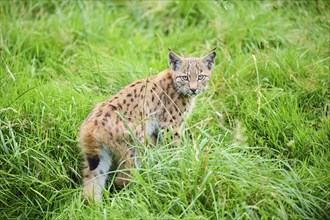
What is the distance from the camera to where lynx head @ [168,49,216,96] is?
689 centimetres


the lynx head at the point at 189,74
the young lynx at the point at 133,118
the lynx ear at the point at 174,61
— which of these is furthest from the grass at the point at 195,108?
the lynx ear at the point at 174,61

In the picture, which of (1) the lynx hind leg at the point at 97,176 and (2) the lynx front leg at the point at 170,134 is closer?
(1) the lynx hind leg at the point at 97,176

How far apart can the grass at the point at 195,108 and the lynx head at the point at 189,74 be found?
444 mm

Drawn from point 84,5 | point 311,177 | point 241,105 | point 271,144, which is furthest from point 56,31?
point 311,177

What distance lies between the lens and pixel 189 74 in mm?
6922

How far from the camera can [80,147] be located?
6188mm

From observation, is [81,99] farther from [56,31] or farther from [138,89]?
[56,31]

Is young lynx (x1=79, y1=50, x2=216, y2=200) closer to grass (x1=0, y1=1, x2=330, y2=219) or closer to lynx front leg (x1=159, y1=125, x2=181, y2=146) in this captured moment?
lynx front leg (x1=159, y1=125, x2=181, y2=146)

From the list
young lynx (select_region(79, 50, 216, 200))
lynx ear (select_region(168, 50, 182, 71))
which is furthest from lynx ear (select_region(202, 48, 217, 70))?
lynx ear (select_region(168, 50, 182, 71))

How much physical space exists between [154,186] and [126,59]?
3.23 metres

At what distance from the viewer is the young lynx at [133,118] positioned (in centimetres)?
597

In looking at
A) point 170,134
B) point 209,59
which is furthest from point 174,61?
point 170,134

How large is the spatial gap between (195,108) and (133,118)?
1484 mm

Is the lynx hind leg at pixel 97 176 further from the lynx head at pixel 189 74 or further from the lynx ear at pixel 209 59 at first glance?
the lynx ear at pixel 209 59
